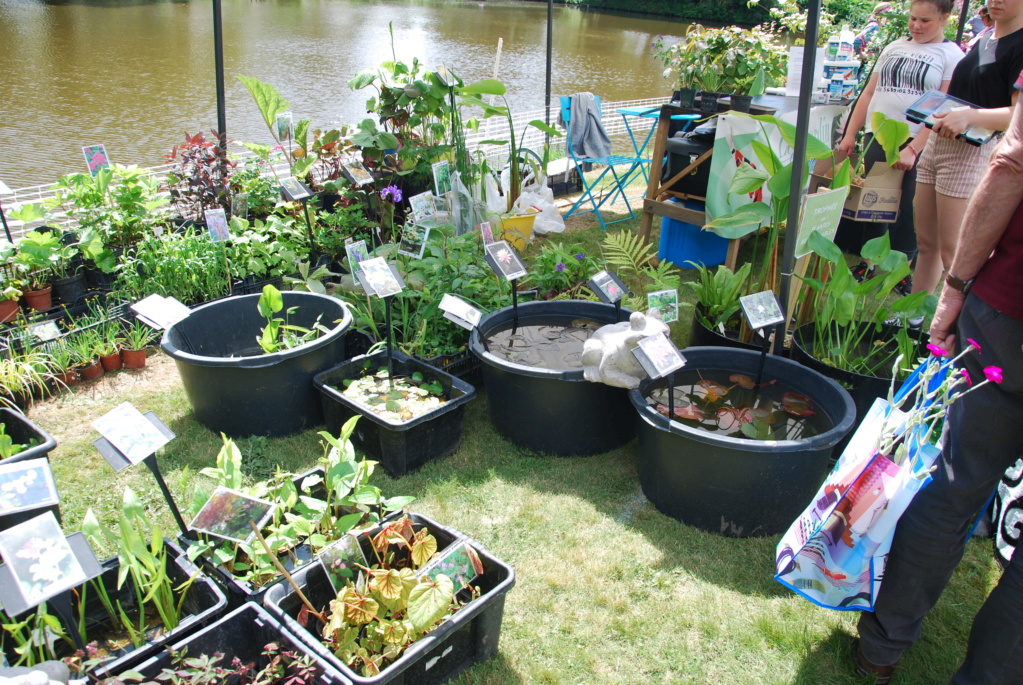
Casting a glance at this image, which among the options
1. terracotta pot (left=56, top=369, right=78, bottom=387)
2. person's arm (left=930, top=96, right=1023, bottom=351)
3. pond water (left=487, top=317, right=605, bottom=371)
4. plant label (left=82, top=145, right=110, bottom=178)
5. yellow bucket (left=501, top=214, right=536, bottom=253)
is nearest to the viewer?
person's arm (left=930, top=96, right=1023, bottom=351)

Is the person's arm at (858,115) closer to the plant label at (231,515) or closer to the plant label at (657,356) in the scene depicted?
the plant label at (657,356)

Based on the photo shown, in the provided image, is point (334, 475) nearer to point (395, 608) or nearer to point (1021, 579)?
point (395, 608)

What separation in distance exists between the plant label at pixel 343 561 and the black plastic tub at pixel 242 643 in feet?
0.65

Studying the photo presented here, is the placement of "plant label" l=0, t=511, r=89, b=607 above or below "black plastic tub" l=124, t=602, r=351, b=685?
above

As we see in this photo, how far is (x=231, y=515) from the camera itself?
192cm

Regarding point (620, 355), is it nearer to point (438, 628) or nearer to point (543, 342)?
point (543, 342)

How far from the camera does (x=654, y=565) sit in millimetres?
2381

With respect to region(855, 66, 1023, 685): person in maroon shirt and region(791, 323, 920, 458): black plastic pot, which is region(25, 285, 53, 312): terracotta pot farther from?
region(855, 66, 1023, 685): person in maroon shirt

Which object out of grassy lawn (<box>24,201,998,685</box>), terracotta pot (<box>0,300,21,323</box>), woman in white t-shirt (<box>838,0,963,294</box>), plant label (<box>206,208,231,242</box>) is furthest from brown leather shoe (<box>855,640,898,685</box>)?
terracotta pot (<box>0,300,21,323</box>)

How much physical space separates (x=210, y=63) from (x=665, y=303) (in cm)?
1256

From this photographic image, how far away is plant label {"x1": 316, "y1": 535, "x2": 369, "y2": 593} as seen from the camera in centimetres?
195

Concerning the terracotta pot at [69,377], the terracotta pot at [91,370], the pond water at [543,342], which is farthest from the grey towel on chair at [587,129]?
the terracotta pot at [69,377]

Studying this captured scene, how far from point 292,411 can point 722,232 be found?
2.49 m

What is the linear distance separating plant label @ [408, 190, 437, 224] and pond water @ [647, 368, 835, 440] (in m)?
1.87
